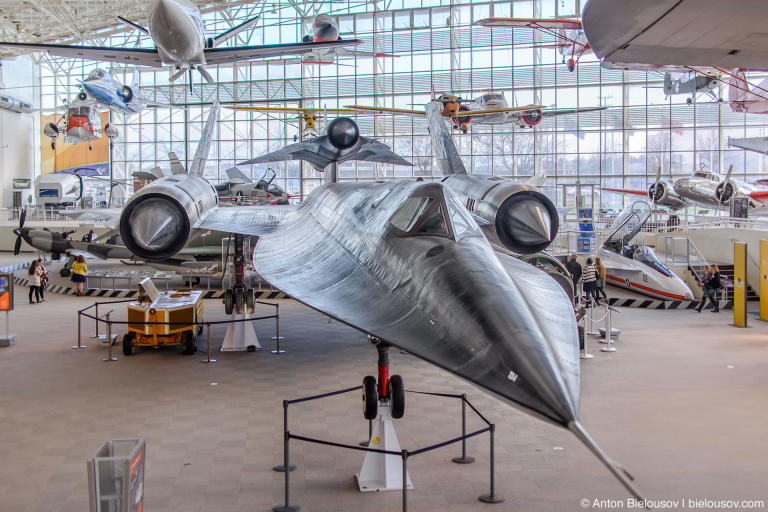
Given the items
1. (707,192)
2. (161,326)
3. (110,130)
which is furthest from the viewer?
(110,130)

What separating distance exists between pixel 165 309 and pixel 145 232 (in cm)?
243

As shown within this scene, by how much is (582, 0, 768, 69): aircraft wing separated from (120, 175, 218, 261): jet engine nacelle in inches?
249

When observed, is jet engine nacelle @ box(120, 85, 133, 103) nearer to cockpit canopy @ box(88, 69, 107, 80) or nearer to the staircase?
cockpit canopy @ box(88, 69, 107, 80)

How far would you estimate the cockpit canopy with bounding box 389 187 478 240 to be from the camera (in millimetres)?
4863

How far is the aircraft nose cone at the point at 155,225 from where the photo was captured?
859 centimetres

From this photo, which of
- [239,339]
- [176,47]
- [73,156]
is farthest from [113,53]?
[73,156]

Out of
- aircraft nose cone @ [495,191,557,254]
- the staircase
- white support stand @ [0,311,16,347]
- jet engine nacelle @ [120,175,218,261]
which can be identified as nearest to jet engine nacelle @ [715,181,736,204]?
the staircase

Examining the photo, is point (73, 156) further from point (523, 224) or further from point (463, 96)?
point (523, 224)

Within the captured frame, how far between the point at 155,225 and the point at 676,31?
6910 millimetres

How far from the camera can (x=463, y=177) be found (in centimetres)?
1078

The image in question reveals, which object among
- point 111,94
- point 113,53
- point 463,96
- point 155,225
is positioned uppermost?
point 463,96

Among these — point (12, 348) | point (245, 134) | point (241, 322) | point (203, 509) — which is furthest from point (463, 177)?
point (245, 134)

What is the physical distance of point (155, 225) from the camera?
8.66 metres

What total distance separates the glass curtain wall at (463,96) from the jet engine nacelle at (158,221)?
19866 millimetres
